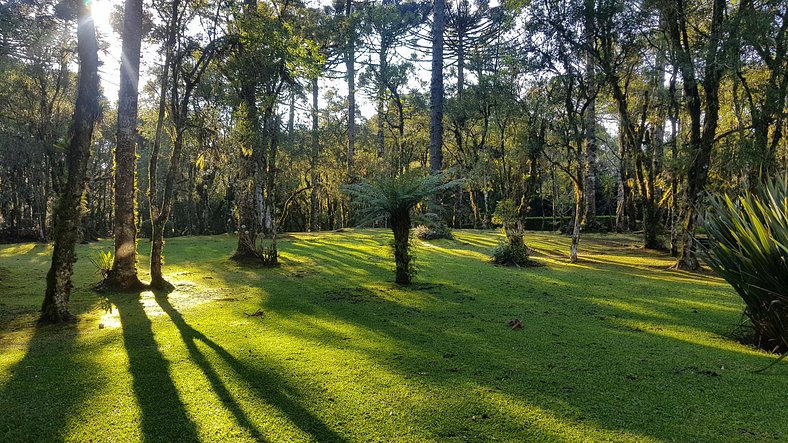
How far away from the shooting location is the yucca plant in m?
3.21

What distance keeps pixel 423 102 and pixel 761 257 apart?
75.3ft

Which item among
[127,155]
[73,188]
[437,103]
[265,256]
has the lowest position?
[265,256]

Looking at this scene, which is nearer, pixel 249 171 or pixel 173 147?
pixel 173 147

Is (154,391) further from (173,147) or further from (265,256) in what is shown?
(265,256)

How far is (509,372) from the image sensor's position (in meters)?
3.19

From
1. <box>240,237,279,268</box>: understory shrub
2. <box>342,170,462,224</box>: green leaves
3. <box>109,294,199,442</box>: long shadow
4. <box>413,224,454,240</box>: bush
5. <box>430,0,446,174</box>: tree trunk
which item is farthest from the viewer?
<box>430,0,446,174</box>: tree trunk

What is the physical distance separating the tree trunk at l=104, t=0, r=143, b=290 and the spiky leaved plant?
3.79 meters

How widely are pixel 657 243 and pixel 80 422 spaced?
15.1m

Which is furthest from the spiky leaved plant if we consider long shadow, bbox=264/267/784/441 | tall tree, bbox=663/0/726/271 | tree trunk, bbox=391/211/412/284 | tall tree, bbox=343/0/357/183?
tall tree, bbox=343/0/357/183

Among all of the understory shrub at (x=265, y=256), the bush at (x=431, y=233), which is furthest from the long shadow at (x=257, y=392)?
the bush at (x=431, y=233)

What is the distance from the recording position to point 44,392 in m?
2.83

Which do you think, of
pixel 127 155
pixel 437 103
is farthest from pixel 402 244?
pixel 437 103

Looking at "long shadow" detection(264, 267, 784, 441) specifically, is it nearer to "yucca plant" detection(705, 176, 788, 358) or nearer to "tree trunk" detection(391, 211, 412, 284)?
"yucca plant" detection(705, 176, 788, 358)

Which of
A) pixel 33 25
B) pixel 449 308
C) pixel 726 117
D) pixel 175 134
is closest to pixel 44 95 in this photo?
pixel 33 25
